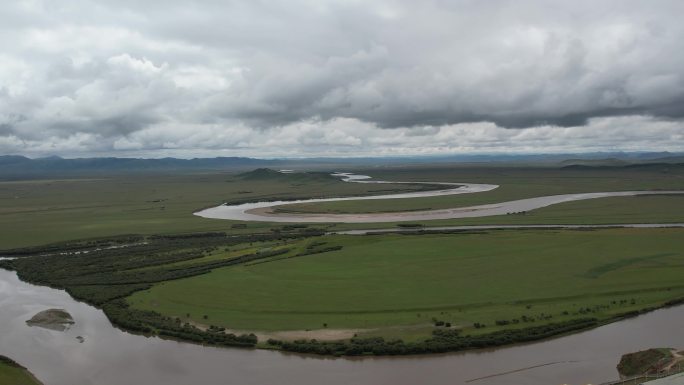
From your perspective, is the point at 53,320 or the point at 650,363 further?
the point at 53,320

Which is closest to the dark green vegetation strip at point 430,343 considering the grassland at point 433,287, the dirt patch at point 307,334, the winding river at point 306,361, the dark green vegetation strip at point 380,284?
the dark green vegetation strip at point 380,284

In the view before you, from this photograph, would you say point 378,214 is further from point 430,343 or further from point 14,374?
point 14,374

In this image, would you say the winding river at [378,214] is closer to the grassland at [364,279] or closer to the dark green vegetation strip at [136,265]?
the grassland at [364,279]

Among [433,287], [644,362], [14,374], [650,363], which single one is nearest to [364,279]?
[433,287]

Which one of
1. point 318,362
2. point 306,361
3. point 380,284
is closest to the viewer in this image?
point 318,362

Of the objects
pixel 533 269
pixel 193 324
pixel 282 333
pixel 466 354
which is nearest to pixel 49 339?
pixel 193 324

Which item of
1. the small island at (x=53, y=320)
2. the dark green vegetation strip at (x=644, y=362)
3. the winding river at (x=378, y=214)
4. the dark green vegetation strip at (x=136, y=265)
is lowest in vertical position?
the small island at (x=53, y=320)

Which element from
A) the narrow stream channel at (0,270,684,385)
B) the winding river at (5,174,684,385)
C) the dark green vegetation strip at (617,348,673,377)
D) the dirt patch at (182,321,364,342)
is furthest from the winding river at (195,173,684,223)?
the dark green vegetation strip at (617,348,673,377)

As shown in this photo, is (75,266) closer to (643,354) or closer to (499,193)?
(643,354)
